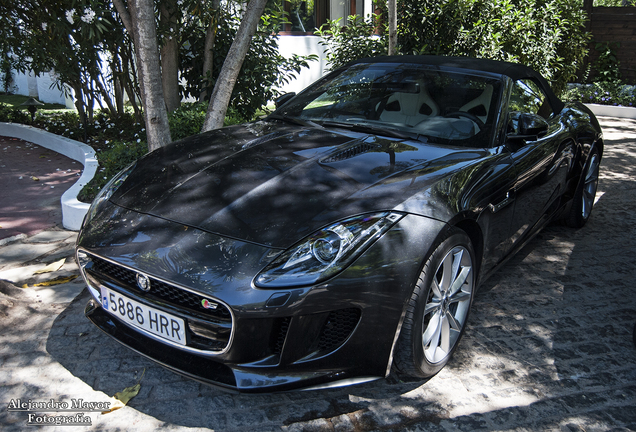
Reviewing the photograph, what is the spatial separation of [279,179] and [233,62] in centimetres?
314

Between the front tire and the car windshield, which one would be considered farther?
the car windshield

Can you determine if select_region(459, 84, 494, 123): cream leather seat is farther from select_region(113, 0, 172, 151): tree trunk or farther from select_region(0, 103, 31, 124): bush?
select_region(0, 103, 31, 124): bush

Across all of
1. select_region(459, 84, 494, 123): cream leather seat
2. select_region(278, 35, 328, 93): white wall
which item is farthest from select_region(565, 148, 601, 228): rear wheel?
select_region(278, 35, 328, 93): white wall

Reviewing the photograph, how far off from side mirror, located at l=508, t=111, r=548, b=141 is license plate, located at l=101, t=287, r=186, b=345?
2.14m

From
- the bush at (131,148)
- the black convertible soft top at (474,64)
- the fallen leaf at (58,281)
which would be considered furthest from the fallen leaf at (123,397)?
the bush at (131,148)

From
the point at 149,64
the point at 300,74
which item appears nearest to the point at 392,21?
the point at 149,64

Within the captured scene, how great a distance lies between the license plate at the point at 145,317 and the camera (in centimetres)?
209

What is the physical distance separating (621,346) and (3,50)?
8301mm

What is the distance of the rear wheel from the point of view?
171 inches

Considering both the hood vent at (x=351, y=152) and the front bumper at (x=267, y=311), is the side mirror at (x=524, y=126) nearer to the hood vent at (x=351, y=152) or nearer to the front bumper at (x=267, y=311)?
the hood vent at (x=351, y=152)

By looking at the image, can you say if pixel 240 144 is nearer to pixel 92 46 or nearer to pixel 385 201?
pixel 385 201

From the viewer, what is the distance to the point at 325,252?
206cm

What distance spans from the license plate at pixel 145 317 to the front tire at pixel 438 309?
0.92m

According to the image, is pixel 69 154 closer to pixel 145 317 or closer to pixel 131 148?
pixel 131 148
